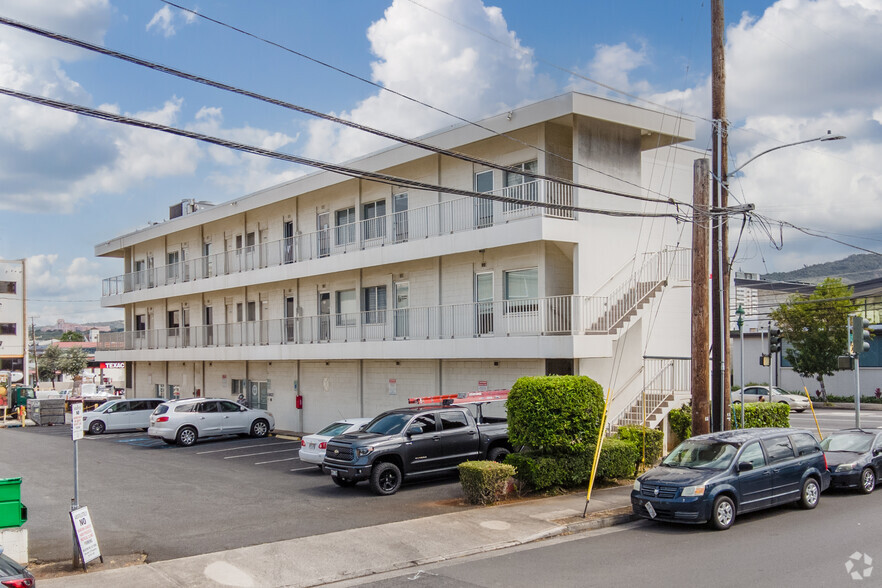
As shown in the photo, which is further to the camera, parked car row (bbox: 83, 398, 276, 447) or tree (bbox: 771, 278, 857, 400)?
tree (bbox: 771, 278, 857, 400)

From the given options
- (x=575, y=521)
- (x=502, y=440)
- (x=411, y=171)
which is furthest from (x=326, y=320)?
(x=575, y=521)

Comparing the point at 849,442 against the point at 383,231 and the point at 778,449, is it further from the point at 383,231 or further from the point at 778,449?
the point at 383,231

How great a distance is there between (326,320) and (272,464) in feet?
27.3

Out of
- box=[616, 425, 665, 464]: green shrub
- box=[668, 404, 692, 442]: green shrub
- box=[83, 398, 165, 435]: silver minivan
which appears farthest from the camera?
box=[83, 398, 165, 435]: silver minivan

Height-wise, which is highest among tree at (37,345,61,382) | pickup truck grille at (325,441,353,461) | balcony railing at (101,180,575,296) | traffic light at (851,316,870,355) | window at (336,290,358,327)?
balcony railing at (101,180,575,296)

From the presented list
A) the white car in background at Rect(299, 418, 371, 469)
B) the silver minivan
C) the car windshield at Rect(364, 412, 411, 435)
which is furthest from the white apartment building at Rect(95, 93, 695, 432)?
the silver minivan

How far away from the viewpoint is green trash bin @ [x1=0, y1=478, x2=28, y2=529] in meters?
10.4

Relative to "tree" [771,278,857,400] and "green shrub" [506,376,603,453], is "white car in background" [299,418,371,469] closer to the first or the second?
"green shrub" [506,376,603,453]

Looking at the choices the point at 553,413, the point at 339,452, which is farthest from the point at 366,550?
the point at 553,413

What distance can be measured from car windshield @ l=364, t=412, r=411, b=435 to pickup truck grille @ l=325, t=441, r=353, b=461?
0.91 meters

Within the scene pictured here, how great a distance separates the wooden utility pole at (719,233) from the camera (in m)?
16.2

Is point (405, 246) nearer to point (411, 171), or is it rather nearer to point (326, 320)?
point (411, 171)

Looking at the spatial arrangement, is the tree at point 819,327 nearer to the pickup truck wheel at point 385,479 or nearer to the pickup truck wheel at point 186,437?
the pickup truck wheel at point 186,437

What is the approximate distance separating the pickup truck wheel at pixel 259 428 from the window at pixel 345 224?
738cm
